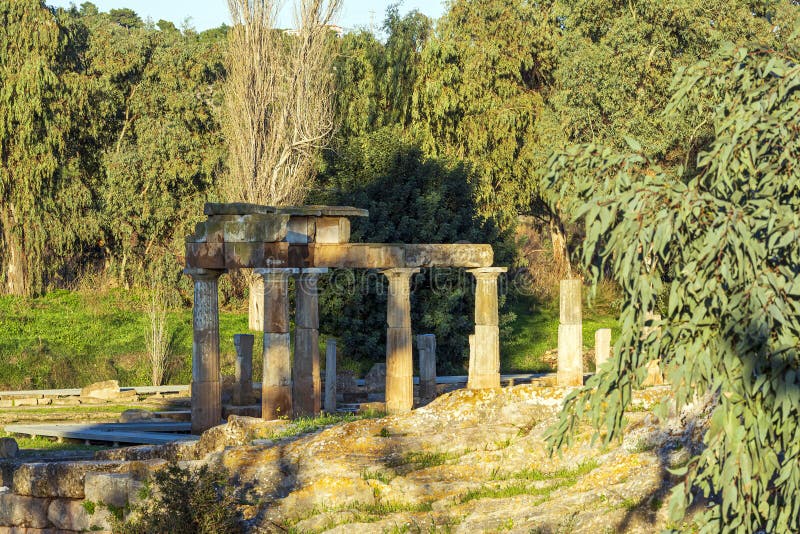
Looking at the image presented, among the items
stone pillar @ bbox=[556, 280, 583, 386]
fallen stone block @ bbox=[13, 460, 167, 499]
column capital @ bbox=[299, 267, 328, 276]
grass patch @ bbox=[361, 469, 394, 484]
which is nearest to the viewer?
grass patch @ bbox=[361, 469, 394, 484]

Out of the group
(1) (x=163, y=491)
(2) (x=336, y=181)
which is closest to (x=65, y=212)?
(2) (x=336, y=181)

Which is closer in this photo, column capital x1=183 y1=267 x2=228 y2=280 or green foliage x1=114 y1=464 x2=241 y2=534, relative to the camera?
green foliage x1=114 y1=464 x2=241 y2=534

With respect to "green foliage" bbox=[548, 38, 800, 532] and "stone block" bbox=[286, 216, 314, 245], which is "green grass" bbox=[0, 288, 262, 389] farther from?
"green foliage" bbox=[548, 38, 800, 532]

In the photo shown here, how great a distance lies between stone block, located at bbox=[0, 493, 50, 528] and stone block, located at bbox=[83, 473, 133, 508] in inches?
57.6

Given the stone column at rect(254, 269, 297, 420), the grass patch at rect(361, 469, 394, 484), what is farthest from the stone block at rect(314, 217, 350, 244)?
the grass patch at rect(361, 469, 394, 484)

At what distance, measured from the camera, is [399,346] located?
28219 millimetres

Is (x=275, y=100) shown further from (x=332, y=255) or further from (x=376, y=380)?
(x=332, y=255)

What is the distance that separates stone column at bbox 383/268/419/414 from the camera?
1107 inches

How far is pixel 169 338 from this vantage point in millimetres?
41531

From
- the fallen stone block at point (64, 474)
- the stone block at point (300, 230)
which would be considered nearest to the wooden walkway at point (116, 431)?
the stone block at point (300, 230)

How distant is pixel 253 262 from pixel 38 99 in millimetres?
20593

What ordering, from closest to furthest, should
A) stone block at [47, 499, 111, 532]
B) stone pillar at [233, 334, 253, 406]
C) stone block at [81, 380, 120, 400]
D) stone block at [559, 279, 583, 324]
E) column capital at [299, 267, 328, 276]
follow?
stone block at [47, 499, 111, 532] < column capital at [299, 267, 328, 276] < stone block at [559, 279, 583, 324] < stone pillar at [233, 334, 253, 406] < stone block at [81, 380, 120, 400]

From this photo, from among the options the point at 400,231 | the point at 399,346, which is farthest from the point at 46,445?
the point at 400,231

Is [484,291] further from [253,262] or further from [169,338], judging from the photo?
[169,338]
